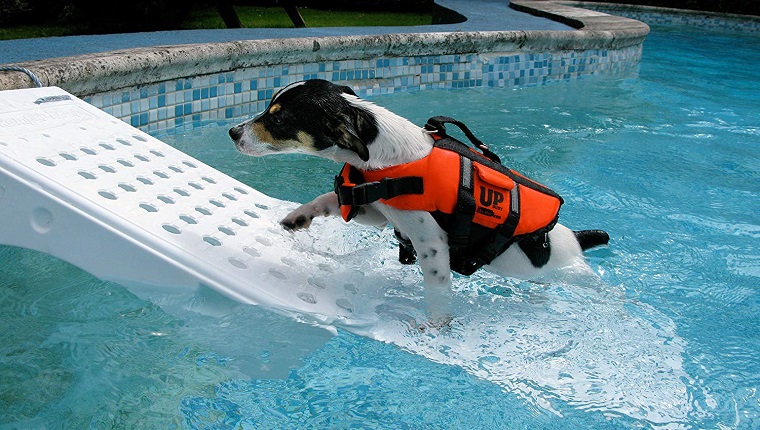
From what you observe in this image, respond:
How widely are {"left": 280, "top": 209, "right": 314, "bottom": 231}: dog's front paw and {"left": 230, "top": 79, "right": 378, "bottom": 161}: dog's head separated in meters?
0.35

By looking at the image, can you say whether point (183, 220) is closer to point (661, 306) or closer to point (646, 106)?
point (661, 306)

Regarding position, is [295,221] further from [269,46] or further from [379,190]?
[269,46]

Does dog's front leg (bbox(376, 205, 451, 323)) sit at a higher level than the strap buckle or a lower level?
lower

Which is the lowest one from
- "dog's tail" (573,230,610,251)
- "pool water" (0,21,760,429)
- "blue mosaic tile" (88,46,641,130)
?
"pool water" (0,21,760,429)

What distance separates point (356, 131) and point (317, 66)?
355 cm

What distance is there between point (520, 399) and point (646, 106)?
17.1 ft

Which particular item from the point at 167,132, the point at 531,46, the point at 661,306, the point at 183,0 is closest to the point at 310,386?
the point at 661,306

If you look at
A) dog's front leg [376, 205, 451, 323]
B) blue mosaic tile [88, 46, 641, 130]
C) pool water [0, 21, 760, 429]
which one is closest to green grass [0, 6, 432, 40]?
blue mosaic tile [88, 46, 641, 130]

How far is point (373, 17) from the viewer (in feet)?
35.8

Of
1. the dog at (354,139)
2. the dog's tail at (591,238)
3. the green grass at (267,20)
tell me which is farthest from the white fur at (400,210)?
the green grass at (267,20)

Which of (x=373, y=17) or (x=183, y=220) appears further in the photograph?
(x=373, y=17)

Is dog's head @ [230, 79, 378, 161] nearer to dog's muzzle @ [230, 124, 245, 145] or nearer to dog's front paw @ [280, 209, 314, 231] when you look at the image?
dog's muzzle @ [230, 124, 245, 145]

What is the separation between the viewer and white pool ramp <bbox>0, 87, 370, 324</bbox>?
253cm

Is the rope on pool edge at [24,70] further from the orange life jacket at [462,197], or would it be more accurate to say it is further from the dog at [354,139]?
the orange life jacket at [462,197]
